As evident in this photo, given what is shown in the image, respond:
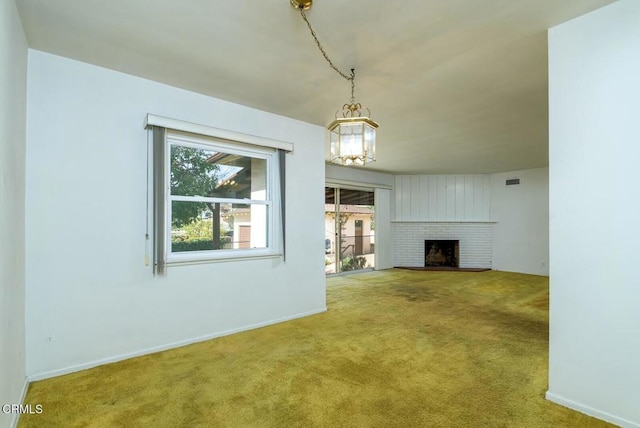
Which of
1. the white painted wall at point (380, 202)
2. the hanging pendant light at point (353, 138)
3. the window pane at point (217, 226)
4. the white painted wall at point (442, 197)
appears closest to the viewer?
the hanging pendant light at point (353, 138)

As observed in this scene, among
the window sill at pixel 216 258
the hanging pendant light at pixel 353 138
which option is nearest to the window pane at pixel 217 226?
the window sill at pixel 216 258

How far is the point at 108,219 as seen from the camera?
251cm

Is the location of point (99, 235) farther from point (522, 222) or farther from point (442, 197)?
point (522, 222)

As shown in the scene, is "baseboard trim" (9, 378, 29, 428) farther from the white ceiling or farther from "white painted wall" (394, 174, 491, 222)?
"white painted wall" (394, 174, 491, 222)

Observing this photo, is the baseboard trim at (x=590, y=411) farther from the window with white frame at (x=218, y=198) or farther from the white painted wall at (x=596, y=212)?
the window with white frame at (x=218, y=198)

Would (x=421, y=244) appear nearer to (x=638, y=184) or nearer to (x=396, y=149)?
(x=396, y=149)

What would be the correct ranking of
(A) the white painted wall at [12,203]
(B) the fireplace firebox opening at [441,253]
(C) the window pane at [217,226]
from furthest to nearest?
(B) the fireplace firebox opening at [441,253], (C) the window pane at [217,226], (A) the white painted wall at [12,203]

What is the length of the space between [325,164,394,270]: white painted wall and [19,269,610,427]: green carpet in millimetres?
3764

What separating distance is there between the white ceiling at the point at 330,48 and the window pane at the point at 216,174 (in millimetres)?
599

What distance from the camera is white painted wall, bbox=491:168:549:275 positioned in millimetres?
6592

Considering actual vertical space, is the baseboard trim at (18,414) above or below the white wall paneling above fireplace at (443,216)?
below

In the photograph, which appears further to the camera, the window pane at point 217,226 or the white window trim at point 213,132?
the window pane at point 217,226

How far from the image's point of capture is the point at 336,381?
2.18 meters

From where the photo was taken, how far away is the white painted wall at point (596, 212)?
167cm
